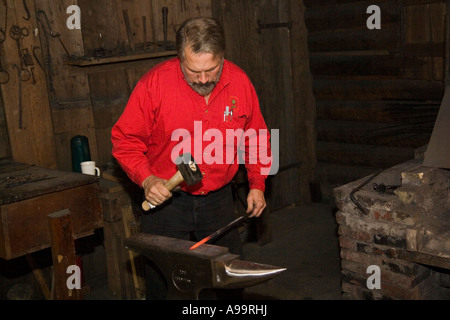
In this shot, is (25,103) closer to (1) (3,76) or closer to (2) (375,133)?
(1) (3,76)

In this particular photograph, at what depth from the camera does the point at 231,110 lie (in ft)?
11.9

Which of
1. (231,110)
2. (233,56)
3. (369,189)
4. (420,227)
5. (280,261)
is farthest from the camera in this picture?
(233,56)

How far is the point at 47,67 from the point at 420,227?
3.07 metres

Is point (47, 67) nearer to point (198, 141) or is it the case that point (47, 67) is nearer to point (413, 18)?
point (198, 141)

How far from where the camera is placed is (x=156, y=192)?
123 inches

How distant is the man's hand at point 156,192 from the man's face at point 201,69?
606 mm

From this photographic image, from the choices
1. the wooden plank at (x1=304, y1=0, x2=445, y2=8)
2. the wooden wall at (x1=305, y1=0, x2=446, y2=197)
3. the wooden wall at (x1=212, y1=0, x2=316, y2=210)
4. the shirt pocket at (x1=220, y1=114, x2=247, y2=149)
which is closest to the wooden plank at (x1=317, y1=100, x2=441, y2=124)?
the wooden wall at (x1=305, y1=0, x2=446, y2=197)

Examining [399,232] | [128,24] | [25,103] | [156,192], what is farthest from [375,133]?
[156,192]

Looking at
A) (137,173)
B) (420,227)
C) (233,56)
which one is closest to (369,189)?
(420,227)

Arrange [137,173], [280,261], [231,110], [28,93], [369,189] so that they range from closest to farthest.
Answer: [137,173] < [231,110] < [369,189] < [28,93] < [280,261]

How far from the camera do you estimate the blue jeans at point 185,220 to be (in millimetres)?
3619

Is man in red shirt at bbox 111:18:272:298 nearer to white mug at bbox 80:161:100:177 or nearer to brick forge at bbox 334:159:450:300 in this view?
brick forge at bbox 334:159:450:300

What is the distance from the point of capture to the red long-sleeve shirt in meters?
3.45

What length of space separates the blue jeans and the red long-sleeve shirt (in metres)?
0.08
